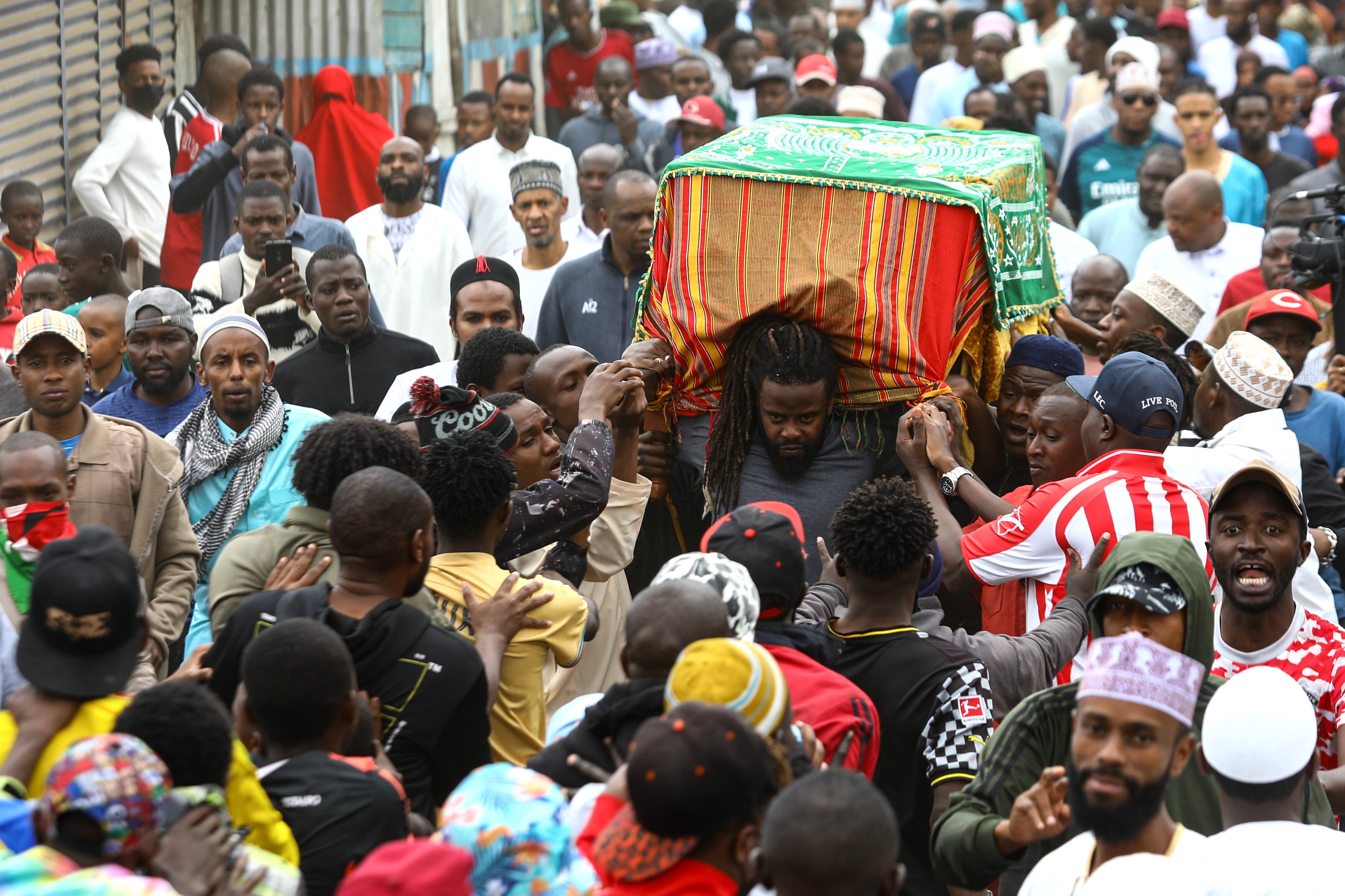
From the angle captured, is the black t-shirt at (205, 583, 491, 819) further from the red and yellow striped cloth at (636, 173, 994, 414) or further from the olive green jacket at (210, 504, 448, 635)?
the red and yellow striped cloth at (636, 173, 994, 414)

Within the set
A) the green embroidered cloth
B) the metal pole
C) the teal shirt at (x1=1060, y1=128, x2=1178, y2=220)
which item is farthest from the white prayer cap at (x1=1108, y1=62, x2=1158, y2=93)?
the metal pole

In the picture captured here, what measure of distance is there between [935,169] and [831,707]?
8.88 feet

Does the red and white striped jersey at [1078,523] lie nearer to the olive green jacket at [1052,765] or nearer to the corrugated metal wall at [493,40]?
the olive green jacket at [1052,765]

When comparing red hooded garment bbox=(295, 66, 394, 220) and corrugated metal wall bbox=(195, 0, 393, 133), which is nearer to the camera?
red hooded garment bbox=(295, 66, 394, 220)

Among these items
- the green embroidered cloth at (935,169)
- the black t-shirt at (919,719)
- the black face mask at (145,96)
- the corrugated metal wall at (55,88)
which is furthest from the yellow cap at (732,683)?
the corrugated metal wall at (55,88)

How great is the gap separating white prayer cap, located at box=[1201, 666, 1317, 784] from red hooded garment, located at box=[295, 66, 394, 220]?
26.6 feet

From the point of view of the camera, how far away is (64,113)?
9.90 metres

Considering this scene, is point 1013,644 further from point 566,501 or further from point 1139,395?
point 566,501

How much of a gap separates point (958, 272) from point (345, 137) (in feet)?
20.5

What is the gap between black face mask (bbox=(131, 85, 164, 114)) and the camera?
936cm

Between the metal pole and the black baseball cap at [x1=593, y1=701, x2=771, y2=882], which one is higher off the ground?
the metal pole

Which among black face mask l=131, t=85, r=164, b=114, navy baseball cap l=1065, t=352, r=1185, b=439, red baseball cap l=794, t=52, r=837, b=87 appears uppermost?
red baseball cap l=794, t=52, r=837, b=87

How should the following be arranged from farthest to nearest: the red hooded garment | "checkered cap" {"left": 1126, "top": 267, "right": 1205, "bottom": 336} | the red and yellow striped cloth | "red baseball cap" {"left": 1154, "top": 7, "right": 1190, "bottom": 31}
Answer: "red baseball cap" {"left": 1154, "top": 7, "right": 1190, "bottom": 31} → the red hooded garment → "checkered cap" {"left": 1126, "top": 267, "right": 1205, "bottom": 336} → the red and yellow striped cloth

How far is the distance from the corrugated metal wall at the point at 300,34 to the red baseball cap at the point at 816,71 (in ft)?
10.9
